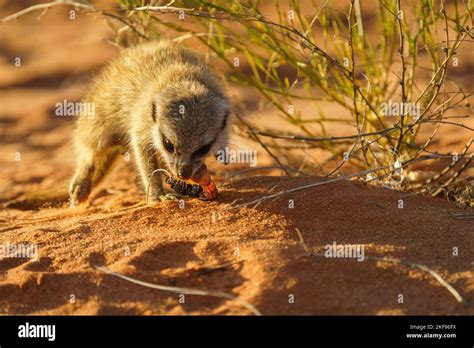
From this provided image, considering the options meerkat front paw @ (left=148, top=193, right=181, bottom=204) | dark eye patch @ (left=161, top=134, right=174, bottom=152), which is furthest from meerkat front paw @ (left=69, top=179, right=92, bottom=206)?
dark eye patch @ (left=161, top=134, right=174, bottom=152)

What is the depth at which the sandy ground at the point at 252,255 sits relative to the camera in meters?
3.78

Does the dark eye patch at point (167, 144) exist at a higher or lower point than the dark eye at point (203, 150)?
higher

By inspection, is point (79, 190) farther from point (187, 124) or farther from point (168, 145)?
point (187, 124)

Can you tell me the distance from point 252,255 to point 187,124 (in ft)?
4.91

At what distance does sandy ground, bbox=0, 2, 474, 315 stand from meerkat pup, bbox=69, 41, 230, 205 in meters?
0.40

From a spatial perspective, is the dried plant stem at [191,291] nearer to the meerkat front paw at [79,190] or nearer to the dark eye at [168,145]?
the dark eye at [168,145]

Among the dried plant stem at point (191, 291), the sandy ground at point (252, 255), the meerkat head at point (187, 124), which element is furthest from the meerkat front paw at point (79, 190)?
the dried plant stem at point (191, 291)

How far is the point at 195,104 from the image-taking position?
541cm

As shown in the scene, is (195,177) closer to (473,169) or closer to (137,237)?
(137,237)

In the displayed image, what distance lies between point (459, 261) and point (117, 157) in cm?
378

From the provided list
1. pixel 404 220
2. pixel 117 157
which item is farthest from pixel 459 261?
pixel 117 157

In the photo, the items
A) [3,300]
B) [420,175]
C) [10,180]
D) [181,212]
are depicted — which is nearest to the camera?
[3,300]

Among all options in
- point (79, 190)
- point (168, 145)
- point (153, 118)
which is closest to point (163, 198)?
point (168, 145)

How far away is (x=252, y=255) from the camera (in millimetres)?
4141
